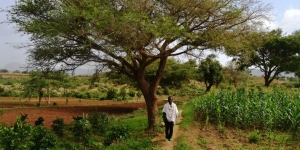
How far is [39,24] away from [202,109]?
987 centimetres

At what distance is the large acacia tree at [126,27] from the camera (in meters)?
11.5

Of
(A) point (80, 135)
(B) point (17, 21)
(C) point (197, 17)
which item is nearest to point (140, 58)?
(C) point (197, 17)

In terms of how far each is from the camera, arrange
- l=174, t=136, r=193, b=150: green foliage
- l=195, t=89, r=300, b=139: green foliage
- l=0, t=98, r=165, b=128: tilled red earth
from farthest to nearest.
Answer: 1. l=0, t=98, r=165, b=128: tilled red earth
2. l=195, t=89, r=300, b=139: green foliage
3. l=174, t=136, r=193, b=150: green foliage

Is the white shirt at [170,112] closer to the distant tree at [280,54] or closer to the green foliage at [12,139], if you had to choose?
the green foliage at [12,139]

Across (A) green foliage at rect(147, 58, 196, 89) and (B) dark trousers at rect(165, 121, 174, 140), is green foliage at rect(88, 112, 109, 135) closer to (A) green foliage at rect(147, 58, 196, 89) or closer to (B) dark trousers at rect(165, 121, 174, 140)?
(B) dark trousers at rect(165, 121, 174, 140)

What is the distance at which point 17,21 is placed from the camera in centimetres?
1296

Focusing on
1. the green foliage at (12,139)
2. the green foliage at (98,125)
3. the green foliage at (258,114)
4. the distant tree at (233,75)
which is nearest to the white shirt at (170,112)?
the green foliage at (258,114)

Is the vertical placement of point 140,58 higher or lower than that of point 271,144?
higher

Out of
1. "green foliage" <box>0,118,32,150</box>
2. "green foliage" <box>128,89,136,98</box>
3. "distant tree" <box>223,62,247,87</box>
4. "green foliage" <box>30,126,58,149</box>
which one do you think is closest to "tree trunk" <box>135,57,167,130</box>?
"green foliage" <box>30,126,58,149</box>

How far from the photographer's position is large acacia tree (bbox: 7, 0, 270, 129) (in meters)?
11.5

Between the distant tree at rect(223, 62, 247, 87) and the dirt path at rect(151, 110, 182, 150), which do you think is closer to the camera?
the dirt path at rect(151, 110, 182, 150)

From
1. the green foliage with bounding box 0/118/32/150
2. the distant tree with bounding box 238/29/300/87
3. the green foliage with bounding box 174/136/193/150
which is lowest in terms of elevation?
the green foliage with bounding box 174/136/193/150

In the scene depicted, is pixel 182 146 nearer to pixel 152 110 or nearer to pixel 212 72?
pixel 152 110

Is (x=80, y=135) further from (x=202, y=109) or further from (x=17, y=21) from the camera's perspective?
(x=202, y=109)
